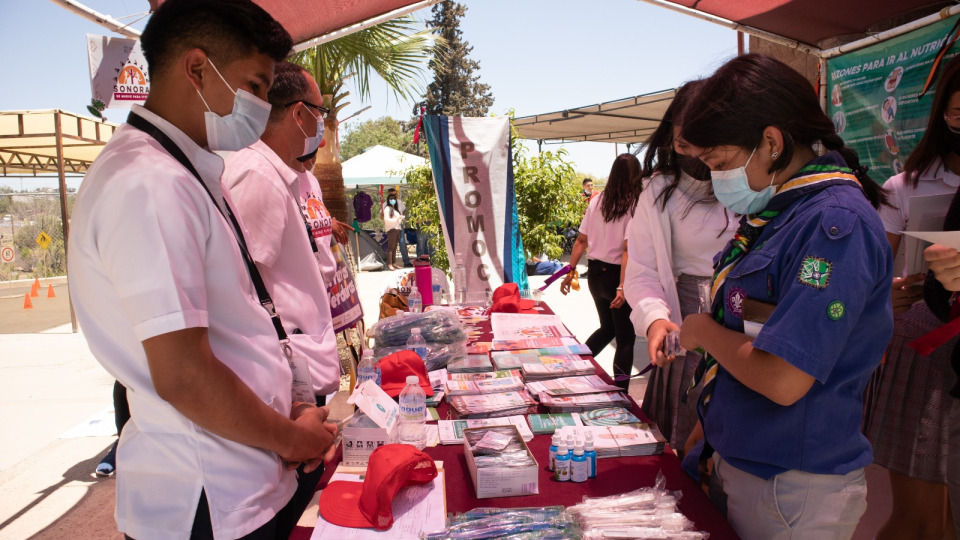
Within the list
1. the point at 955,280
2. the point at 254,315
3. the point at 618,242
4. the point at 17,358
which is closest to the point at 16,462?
the point at 17,358

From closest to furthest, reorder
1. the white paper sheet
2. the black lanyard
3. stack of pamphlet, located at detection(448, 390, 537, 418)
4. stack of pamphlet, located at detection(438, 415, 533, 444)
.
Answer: the black lanyard
the white paper sheet
stack of pamphlet, located at detection(438, 415, 533, 444)
stack of pamphlet, located at detection(448, 390, 537, 418)

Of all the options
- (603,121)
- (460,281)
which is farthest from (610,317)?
(603,121)

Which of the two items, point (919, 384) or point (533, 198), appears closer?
point (919, 384)

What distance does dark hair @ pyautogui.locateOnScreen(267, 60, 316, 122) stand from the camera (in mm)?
2109

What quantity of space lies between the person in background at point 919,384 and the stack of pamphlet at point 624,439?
1.11 m

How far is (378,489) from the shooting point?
122cm

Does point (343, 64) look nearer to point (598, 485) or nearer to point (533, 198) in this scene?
point (533, 198)

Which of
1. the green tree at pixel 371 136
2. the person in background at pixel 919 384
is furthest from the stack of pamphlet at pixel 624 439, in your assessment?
the green tree at pixel 371 136

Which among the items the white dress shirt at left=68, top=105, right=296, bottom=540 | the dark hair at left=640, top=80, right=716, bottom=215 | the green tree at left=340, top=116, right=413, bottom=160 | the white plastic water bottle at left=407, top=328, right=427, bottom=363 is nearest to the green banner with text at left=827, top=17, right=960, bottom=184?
the dark hair at left=640, top=80, right=716, bottom=215

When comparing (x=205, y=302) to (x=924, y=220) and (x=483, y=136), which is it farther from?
(x=483, y=136)

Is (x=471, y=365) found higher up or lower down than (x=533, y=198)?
lower down

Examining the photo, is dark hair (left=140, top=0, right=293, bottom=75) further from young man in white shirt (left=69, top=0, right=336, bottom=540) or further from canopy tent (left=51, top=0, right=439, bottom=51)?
canopy tent (left=51, top=0, right=439, bottom=51)

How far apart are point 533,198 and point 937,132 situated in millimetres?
4101

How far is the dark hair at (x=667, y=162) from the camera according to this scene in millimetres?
1987
